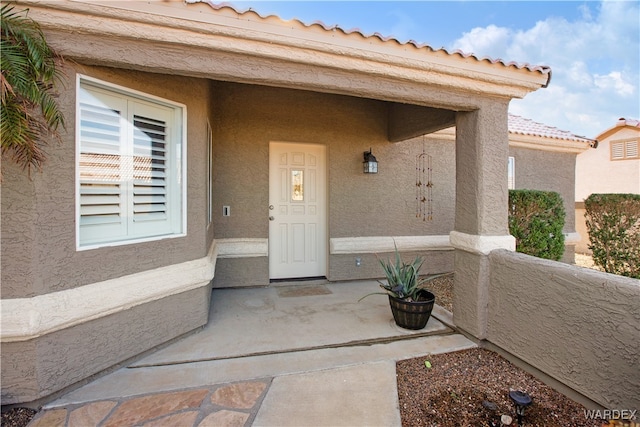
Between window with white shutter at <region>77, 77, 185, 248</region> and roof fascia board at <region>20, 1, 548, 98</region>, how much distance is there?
0.52 meters

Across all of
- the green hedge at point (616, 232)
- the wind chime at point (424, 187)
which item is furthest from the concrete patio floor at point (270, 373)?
the green hedge at point (616, 232)

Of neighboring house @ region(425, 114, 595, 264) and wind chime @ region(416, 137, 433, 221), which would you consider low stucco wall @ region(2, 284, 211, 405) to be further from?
neighboring house @ region(425, 114, 595, 264)

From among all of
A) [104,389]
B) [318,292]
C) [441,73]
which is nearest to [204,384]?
[104,389]

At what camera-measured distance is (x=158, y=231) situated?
3.36m

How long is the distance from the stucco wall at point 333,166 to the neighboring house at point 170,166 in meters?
0.04

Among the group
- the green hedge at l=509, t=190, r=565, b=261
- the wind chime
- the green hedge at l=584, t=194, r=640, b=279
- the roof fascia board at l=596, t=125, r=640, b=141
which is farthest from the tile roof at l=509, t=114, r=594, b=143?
the roof fascia board at l=596, t=125, r=640, b=141

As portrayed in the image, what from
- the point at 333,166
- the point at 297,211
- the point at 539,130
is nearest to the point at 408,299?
the point at 297,211

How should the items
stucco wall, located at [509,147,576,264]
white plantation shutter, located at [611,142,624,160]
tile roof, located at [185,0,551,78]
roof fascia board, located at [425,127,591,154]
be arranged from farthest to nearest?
white plantation shutter, located at [611,142,624,160], stucco wall, located at [509,147,576,264], roof fascia board, located at [425,127,591,154], tile roof, located at [185,0,551,78]

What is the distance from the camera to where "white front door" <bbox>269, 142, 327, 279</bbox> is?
5805mm

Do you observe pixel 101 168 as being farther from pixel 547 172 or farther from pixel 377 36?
pixel 547 172

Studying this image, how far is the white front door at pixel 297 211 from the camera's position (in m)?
5.80

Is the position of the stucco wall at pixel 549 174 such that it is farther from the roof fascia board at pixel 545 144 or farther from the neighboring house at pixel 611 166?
the neighboring house at pixel 611 166

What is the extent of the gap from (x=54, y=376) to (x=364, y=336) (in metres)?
2.95

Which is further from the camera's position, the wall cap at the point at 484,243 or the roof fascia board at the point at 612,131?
the roof fascia board at the point at 612,131
